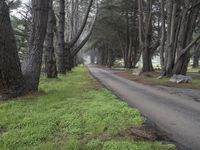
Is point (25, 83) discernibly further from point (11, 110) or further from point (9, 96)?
point (11, 110)

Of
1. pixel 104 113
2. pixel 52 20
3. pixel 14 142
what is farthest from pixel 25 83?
pixel 52 20

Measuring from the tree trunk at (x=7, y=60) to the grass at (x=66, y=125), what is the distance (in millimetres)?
554

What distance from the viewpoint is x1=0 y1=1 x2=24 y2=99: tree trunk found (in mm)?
8148

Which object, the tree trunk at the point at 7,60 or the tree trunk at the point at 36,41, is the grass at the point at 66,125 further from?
the tree trunk at the point at 36,41

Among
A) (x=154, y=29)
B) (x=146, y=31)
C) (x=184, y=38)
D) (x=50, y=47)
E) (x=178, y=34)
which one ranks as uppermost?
(x=154, y=29)

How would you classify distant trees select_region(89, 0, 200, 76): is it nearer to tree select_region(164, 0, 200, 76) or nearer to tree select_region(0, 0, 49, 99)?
tree select_region(164, 0, 200, 76)

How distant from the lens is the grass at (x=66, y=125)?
4.62 metres

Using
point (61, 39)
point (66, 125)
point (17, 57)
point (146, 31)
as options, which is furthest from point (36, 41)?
point (146, 31)

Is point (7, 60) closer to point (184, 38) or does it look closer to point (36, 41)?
point (36, 41)

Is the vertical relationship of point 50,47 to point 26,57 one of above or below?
above

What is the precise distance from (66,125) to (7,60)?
354 centimetres

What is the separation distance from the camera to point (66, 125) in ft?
18.7

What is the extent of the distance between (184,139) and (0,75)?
5.44m

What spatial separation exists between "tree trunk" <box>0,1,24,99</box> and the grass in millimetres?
554
